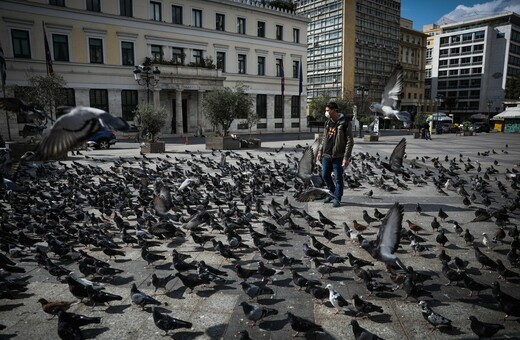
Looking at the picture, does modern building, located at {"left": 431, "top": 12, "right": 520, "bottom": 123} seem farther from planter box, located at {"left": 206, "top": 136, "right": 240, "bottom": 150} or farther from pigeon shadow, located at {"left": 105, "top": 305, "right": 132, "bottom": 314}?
pigeon shadow, located at {"left": 105, "top": 305, "right": 132, "bottom": 314}

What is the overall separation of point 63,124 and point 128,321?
2.53m

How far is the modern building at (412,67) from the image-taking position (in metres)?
81.1

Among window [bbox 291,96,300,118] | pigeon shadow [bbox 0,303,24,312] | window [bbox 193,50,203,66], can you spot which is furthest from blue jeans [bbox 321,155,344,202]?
window [bbox 291,96,300,118]

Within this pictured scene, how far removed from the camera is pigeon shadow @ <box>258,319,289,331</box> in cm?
369

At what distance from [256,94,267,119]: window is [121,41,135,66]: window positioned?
57.9 feet

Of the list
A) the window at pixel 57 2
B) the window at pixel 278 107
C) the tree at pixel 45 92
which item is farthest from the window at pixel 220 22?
the tree at pixel 45 92

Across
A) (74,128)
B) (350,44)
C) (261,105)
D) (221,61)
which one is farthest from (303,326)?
(350,44)

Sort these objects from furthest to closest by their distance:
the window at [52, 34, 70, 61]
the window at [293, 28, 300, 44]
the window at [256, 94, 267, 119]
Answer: the window at [293, 28, 300, 44] < the window at [256, 94, 267, 119] < the window at [52, 34, 70, 61]

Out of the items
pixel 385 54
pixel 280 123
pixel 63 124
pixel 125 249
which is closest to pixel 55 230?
pixel 125 249

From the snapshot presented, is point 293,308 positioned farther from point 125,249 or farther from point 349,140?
point 349,140

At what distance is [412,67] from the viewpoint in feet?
275

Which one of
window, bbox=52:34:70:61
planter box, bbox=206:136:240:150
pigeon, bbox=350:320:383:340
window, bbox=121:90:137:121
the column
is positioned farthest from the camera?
the column

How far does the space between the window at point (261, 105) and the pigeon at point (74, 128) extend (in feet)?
143

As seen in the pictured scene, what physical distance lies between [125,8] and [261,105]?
826 inches
